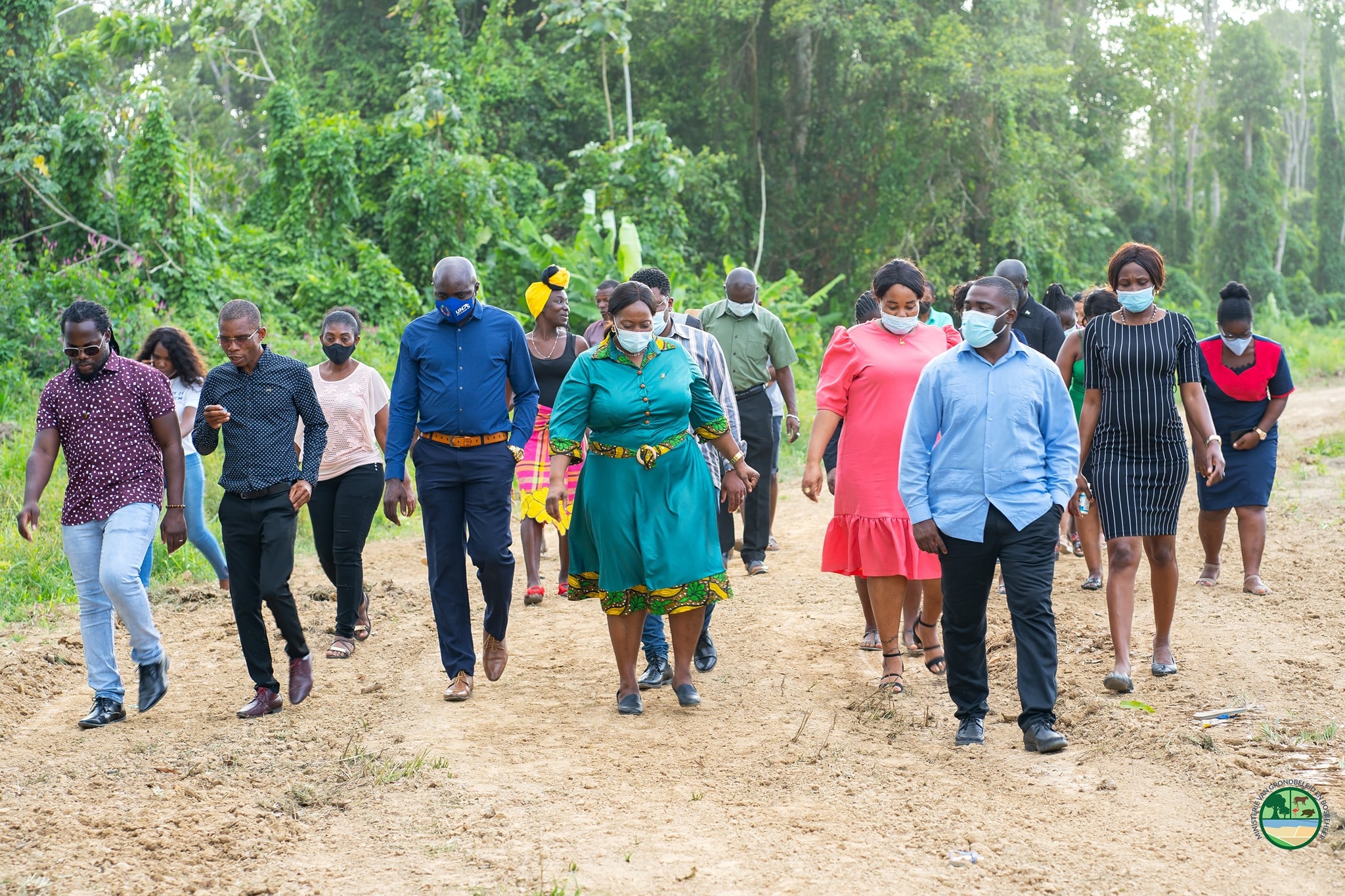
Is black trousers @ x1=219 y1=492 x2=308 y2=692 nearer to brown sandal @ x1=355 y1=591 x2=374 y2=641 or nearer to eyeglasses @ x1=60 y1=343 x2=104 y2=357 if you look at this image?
eyeglasses @ x1=60 y1=343 x2=104 y2=357

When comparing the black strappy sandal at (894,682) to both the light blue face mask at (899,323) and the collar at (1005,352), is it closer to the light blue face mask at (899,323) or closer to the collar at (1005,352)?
the light blue face mask at (899,323)

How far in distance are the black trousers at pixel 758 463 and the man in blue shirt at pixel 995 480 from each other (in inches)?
153

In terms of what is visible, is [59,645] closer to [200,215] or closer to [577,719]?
[577,719]

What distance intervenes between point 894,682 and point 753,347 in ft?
11.5

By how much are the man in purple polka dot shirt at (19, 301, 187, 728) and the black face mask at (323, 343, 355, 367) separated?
141cm

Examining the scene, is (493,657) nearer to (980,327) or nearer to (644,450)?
(644,450)

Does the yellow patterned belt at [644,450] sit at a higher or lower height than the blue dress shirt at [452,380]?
lower

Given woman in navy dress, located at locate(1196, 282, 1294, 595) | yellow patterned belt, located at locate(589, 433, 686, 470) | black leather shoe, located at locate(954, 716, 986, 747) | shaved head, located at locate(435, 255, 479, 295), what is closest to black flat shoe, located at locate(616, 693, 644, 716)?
yellow patterned belt, located at locate(589, 433, 686, 470)

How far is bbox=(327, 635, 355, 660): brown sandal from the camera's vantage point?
7426mm

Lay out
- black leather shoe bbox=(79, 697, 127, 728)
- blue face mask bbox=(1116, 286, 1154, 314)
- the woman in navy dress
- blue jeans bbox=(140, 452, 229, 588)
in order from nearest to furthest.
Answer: blue face mask bbox=(1116, 286, 1154, 314), black leather shoe bbox=(79, 697, 127, 728), the woman in navy dress, blue jeans bbox=(140, 452, 229, 588)

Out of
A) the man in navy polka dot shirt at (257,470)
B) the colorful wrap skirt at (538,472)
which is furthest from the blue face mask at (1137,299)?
the man in navy polka dot shirt at (257,470)

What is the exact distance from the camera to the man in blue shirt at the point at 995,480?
16.8 ft

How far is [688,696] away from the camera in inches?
239

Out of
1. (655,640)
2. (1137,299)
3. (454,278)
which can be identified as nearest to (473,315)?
(454,278)
